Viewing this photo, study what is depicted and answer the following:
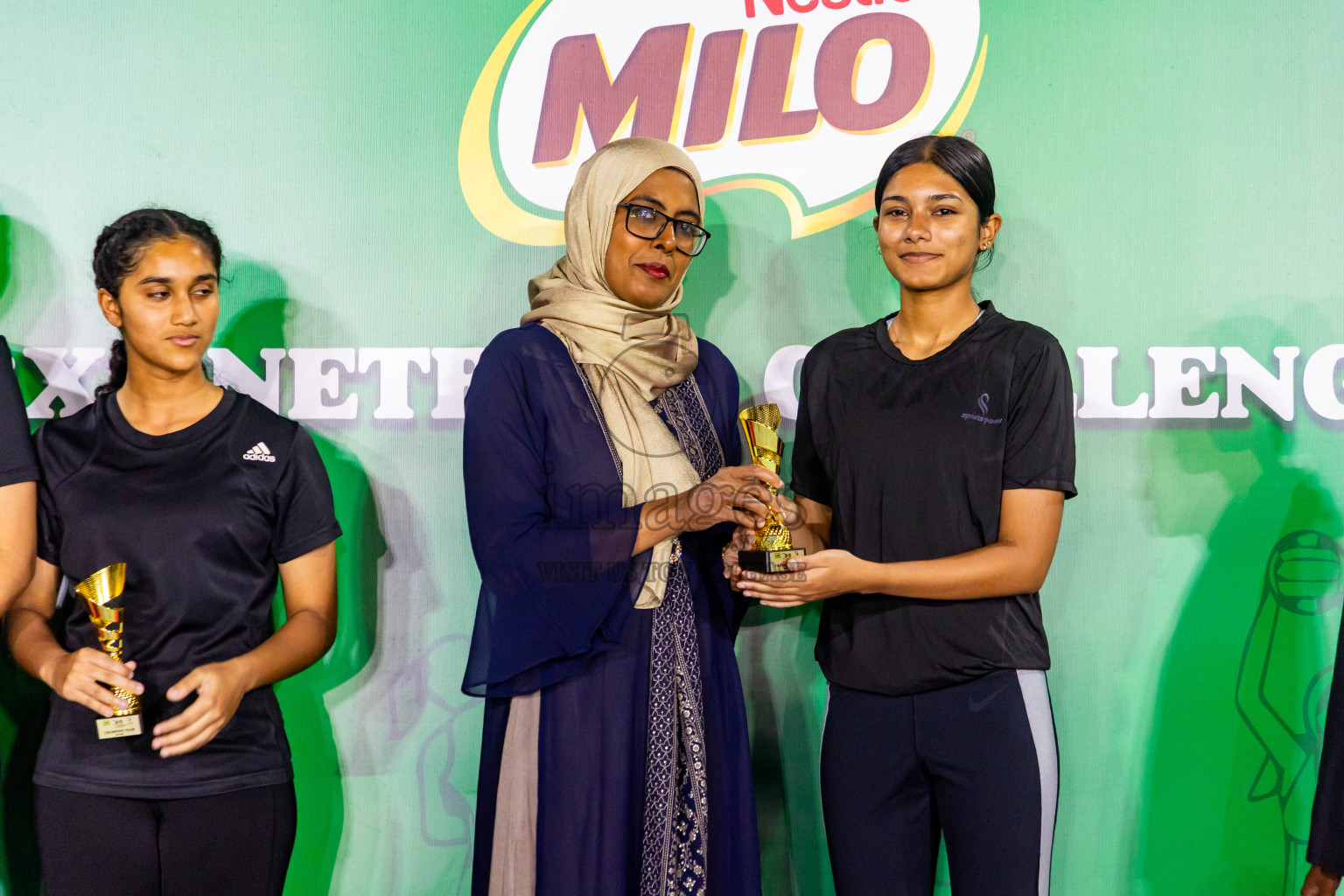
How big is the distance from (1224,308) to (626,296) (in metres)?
1.44

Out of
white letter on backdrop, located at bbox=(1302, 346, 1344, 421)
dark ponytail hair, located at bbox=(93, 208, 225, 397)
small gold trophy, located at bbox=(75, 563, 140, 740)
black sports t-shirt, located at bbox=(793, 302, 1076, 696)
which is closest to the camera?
small gold trophy, located at bbox=(75, 563, 140, 740)

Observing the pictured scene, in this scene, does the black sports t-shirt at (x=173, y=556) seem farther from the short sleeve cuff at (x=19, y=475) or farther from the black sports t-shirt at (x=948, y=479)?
the black sports t-shirt at (x=948, y=479)

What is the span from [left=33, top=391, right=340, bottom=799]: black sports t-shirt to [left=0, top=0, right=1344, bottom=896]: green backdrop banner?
481 millimetres

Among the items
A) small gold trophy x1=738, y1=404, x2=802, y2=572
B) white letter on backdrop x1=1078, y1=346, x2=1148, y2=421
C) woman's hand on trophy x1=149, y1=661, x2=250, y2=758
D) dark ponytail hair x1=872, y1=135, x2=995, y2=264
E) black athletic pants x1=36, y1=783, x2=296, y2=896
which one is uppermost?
dark ponytail hair x1=872, y1=135, x2=995, y2=264

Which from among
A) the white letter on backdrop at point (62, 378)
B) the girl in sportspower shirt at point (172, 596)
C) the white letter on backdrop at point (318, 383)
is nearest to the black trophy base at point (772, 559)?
the girl in sportspower shirt at point (172, 596)

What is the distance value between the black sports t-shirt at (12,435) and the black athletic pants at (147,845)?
0.58 m

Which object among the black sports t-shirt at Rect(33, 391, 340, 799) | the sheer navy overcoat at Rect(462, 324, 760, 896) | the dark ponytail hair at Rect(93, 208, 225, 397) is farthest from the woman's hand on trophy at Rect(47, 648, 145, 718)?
the dark ponytail hair at Rect(93, 208, 225, 397)

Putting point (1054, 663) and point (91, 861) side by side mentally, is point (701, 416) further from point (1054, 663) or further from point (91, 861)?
point (91, 861)

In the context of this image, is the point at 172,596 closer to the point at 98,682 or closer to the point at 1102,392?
the point at 98,682

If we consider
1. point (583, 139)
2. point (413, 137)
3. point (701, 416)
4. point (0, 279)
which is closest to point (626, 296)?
point (701, 416)

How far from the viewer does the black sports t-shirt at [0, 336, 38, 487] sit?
181 cm

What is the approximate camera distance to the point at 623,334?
1922 millimetres

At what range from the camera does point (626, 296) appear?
6.52ft

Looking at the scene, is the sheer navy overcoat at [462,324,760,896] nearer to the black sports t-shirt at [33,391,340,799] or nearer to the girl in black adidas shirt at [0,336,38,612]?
the black sports t-shirt at [33,391,340,799]
